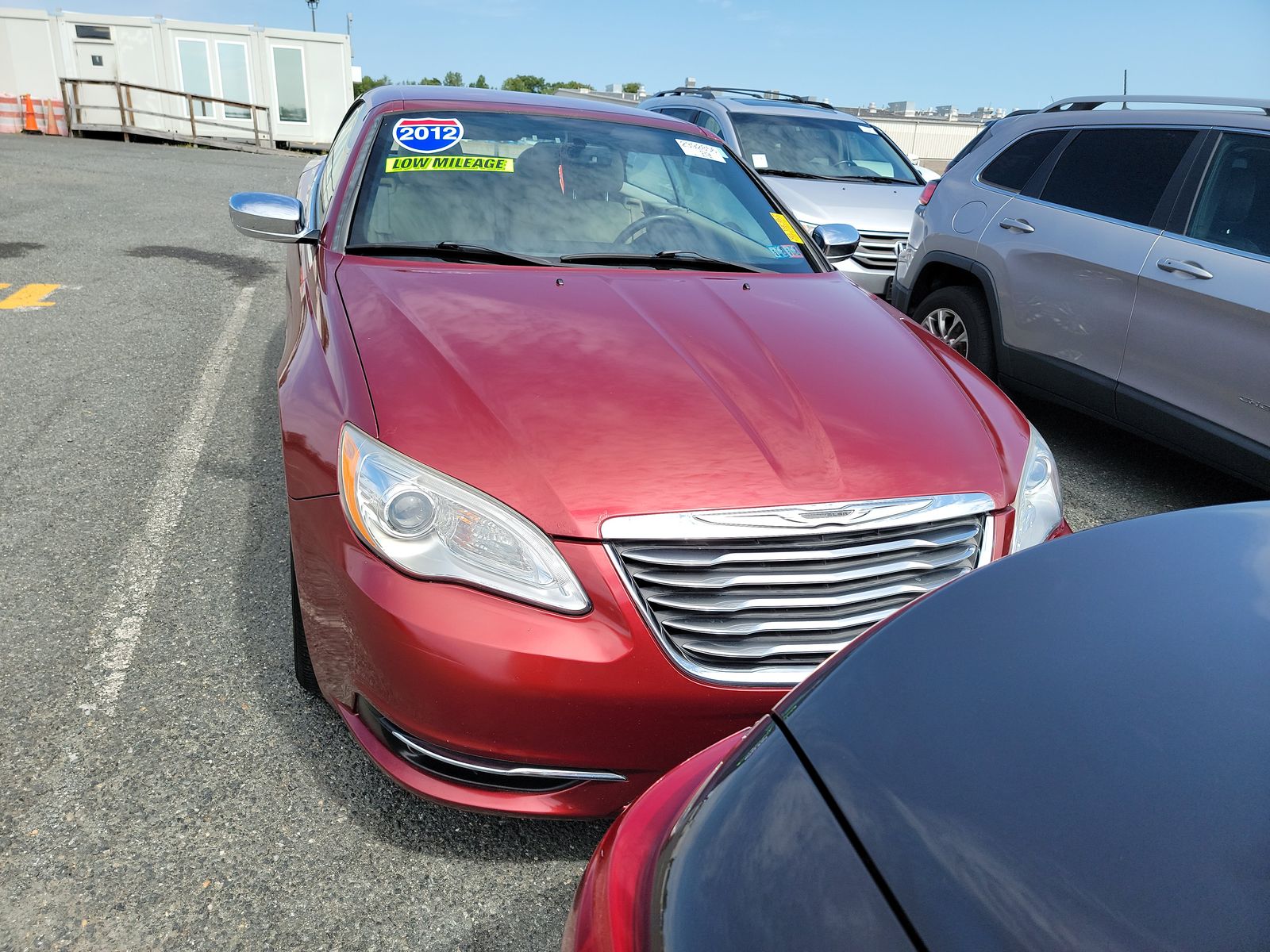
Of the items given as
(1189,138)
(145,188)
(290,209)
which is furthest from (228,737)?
(145,188)

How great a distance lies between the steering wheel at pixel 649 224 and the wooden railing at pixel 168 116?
82.1 feet

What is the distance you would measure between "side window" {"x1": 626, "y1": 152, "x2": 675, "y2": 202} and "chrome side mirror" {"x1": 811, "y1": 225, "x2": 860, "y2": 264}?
2.14 feet

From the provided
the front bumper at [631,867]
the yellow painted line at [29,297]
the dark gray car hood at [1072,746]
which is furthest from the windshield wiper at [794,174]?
the front bumper at [631,867]

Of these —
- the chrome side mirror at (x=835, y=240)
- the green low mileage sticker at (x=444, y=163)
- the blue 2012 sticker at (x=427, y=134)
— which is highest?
Result: the blue 2012 sticker at (x=427, y=134)

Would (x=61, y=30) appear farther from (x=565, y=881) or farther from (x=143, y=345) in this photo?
(x=565, y=881)

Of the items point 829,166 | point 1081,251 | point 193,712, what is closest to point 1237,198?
point 1081,251

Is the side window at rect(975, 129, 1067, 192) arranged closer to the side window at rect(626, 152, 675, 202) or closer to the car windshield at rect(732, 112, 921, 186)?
the side window at rect(626, 152, 675, 202)

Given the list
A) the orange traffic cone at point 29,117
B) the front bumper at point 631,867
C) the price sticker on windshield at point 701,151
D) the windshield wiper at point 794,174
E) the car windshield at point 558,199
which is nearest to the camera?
the front bumper at point 631,867

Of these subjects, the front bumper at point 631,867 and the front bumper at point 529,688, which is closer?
the front bumper at point 631,867

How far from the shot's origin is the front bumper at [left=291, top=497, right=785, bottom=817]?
1819 millimetres

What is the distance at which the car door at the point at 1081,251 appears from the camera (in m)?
4.41

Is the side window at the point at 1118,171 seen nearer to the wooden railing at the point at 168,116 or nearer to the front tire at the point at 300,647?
the front tire at the point at 300,647

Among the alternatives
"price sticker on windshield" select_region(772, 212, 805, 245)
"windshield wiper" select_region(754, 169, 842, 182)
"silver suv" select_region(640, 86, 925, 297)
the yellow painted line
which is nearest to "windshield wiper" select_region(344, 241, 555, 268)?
"price sticker on windshield" select_region(772, 212, 805, 245)

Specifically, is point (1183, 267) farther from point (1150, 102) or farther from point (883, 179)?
point (883, 179)
